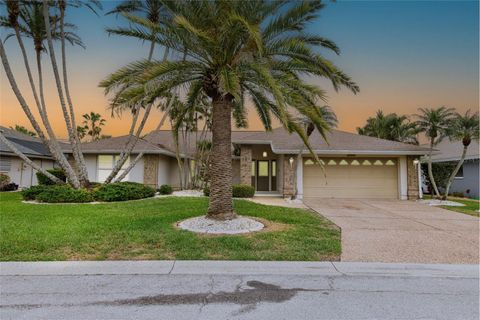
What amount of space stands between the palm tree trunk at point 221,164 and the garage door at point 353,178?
9.99 m

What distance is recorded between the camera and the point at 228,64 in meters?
8.03

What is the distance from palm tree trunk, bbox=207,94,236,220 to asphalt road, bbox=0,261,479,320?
122 inches

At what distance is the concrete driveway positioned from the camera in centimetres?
610

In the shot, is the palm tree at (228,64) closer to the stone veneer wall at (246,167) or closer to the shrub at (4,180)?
the stone veneer wall at (246,167)

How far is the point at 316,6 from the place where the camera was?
26.3 feet

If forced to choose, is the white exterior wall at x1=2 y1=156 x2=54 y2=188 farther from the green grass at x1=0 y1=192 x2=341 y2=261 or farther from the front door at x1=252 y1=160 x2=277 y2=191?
the front door at x1=252 y1=160 x2=277 y2=191

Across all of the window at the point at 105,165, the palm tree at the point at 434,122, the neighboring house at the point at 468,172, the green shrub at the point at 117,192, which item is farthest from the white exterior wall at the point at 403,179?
the window at the point at 105,165

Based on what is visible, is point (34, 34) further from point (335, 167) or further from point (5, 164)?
point (335, 167)

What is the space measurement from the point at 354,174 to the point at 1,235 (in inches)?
633

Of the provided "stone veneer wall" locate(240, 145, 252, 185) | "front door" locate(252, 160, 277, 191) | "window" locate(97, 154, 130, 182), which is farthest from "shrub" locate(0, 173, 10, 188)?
"front door" locate(252, 160, 277, 191)

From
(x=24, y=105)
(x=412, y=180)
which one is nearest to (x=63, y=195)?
(x=24, y=105)

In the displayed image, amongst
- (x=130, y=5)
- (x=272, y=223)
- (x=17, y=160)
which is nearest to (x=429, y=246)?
(x=272, y=223)

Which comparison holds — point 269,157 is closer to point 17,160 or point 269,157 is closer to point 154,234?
point 154,234

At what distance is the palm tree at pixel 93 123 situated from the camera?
3816 cm
